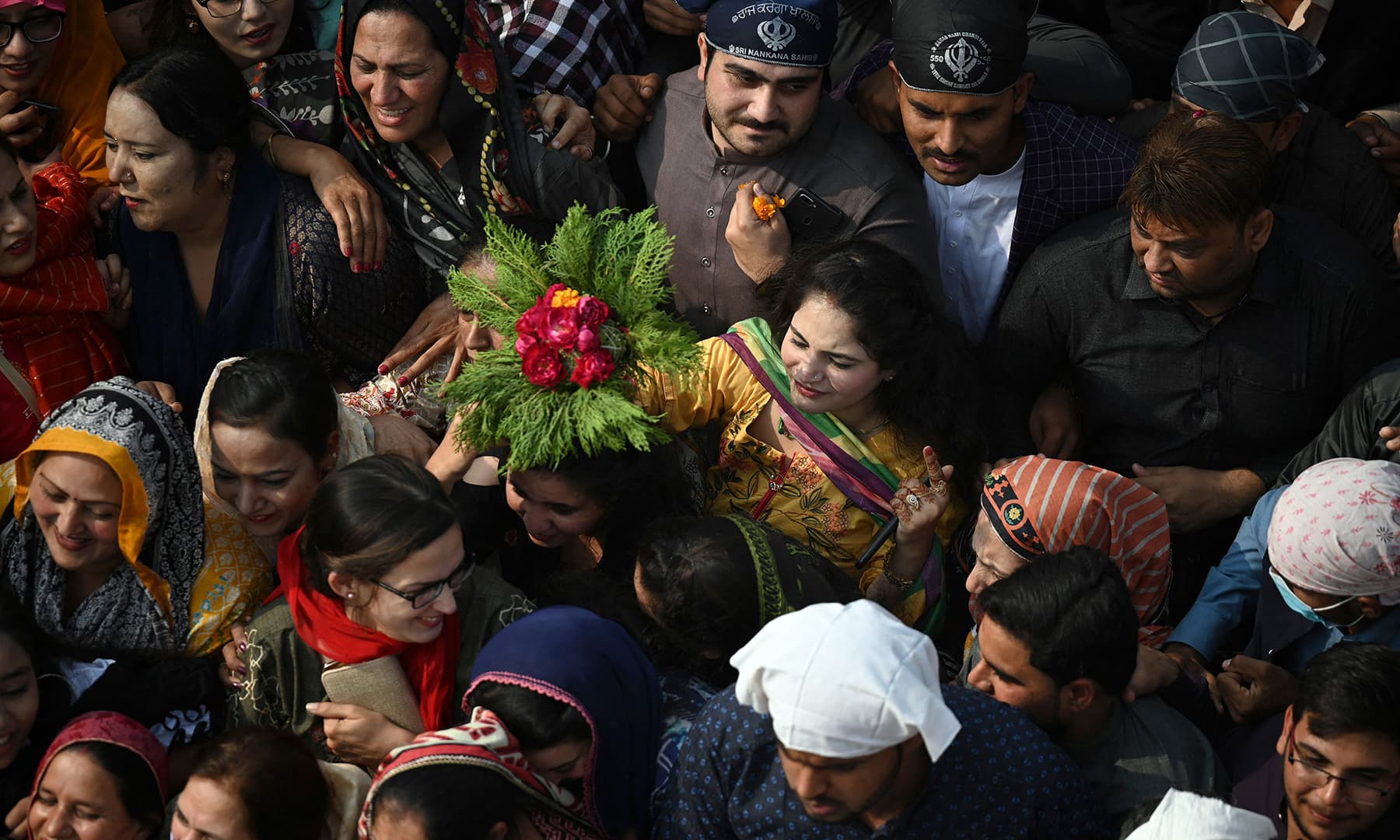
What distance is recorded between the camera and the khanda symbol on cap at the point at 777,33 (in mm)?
4281

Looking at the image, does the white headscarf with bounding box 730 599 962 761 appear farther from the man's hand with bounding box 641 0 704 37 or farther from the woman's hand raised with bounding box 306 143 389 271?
the man's hand with bounding box 641 0 704 37

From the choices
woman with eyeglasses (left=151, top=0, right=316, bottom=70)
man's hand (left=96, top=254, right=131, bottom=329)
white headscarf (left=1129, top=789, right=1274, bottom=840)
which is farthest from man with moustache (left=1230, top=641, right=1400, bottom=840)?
woman with eyeglasses (left=151, top=0, right=316, bottom=70)

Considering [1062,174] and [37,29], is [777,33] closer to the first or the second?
[1062,174]

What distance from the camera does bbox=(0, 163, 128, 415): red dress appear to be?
4.23 m

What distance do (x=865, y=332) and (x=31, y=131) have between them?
2.73 metres

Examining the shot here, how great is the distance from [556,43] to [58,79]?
63.4 inches

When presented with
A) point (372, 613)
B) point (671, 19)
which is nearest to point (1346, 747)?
point (372, 613)

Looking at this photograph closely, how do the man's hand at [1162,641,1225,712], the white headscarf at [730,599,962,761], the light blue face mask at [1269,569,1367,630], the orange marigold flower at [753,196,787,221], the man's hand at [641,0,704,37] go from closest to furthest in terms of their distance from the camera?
1. the white headscarf at [730,599,962,761]
2. the light blue face mask at [1269,569,1367,630]
3. the man's hand at [1162,641,1225,712]
4. the orange marigold flower at [753,196,787,221]
5. the man's hand at [641,0,704,37]

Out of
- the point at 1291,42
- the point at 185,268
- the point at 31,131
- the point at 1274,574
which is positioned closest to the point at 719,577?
the point at 1274,574

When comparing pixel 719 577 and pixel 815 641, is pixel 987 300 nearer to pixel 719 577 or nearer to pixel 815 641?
pixel 719 577

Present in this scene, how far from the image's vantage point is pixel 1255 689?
3777 millimetres

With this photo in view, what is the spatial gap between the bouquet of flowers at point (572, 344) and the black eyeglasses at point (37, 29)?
174cm

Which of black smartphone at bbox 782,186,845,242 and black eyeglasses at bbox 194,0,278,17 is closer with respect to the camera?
black smartphone at bbox 782,186,845,242

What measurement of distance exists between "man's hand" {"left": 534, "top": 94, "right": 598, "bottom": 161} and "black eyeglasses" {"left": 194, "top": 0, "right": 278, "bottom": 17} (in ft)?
3.23
